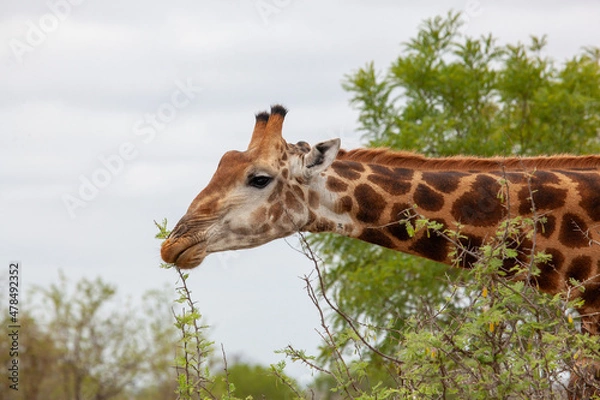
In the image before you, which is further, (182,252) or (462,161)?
(462,161)

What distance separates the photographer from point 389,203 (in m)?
8.88

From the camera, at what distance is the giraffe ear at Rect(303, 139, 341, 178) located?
8.80 meters

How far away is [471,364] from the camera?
6.24 meters

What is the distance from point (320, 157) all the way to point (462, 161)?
126 cm

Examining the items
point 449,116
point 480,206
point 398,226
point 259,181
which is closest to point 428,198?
point 398,226

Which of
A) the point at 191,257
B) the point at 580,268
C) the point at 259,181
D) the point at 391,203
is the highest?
the point at 259,181

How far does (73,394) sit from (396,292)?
9.08 m

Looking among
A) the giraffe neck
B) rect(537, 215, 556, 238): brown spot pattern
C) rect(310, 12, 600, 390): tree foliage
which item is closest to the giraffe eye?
the giraffe neck

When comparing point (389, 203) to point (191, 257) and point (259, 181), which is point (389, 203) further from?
point (191, 257)

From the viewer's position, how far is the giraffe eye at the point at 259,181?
888 cm

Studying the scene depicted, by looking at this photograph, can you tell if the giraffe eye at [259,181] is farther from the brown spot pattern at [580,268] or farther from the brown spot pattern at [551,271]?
the brown spot pattern at [580,268]

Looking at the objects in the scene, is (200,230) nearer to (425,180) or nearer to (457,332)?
(425,180)

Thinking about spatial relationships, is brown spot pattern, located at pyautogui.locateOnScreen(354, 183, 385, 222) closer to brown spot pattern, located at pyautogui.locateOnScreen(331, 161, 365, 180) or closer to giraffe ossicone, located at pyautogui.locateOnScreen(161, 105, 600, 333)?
giraffe ossicone, located at pyautogui.locateOnScreen(161, 105, 600, 333)

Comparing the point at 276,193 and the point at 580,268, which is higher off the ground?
the point at 276,193
